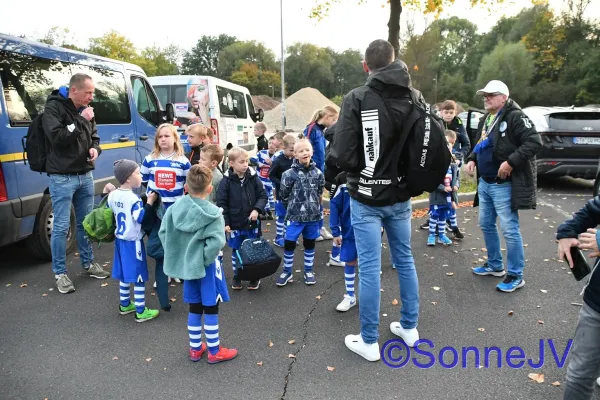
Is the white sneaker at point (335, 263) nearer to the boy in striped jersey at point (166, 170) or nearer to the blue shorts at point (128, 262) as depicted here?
the boy in striped jersey at point (166, 170)

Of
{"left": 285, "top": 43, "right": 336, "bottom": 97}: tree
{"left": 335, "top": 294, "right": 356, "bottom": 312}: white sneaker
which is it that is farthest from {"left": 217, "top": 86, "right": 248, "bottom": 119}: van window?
{"left": 285, "top": 43, "right": 336, "bottom": 97}: tree

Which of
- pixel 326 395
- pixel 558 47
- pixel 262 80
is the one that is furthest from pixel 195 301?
pixel 262 80

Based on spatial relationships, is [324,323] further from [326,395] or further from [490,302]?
[490,302]

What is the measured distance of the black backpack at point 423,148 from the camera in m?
2.96

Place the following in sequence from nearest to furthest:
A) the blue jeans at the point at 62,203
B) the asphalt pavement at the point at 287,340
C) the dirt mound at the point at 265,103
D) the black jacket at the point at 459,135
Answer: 1. the asphalt pavement at the point at 287,340
2. the blue jeans at the point at 62,203
3. the black jacket at the point at 459,135
4. the dirt mound at the point at 265,103

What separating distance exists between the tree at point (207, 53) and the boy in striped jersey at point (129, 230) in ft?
274

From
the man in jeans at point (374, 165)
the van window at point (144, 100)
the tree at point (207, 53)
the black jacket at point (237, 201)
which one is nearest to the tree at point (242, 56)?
the tree at point (207, 53)

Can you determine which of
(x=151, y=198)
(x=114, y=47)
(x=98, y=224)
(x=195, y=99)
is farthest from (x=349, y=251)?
(x=114, y=47)

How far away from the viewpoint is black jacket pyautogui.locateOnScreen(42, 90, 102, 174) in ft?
13.9

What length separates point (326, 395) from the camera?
2.81 m

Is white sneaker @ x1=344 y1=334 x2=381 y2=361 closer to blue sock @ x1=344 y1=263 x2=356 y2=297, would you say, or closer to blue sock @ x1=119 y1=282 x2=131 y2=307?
blue sock @ x1=344 y1=263 x2=356 y2=297

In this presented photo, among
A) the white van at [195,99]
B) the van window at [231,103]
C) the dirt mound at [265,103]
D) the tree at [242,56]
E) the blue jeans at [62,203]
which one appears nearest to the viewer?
the blue jeans at [62,203]

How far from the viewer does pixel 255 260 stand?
4.00m

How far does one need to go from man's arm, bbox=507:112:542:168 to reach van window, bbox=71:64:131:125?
5114mm
